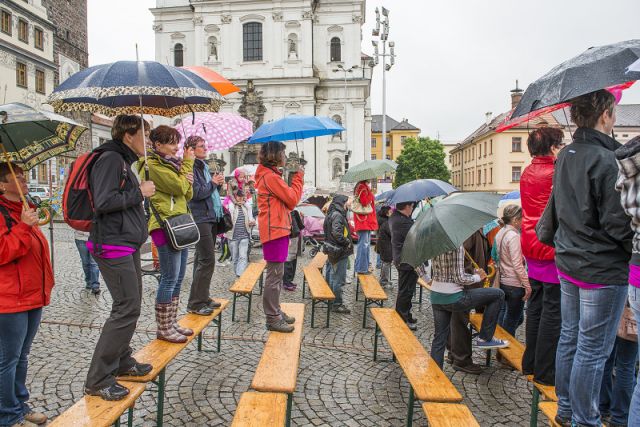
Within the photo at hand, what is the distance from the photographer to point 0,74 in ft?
89.1

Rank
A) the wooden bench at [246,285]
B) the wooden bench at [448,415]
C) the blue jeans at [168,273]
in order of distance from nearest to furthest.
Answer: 1. the wooden bench at [448,415]
2. the blue jeans at [168,273]
3. the wooden bench at [246,285]

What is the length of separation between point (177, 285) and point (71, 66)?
38.4 metres

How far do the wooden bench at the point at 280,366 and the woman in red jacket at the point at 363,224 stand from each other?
14.5ft

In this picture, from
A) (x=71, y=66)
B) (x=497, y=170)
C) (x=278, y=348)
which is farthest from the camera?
(x=497, y=170)

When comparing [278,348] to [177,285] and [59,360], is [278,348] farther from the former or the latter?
[59,360]

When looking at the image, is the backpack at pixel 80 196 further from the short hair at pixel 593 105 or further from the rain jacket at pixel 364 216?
the rain jacket at pixel 364 216

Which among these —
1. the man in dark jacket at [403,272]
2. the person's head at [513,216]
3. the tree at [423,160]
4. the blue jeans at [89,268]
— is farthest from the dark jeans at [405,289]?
the tree at [423,160]

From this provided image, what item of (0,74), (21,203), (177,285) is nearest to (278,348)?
(177,285)

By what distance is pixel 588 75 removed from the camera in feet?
9.50

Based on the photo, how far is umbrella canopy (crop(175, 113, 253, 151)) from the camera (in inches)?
271

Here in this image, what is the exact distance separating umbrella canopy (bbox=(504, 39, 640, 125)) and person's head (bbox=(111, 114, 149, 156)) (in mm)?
2739

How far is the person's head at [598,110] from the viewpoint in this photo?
3010 millimetres

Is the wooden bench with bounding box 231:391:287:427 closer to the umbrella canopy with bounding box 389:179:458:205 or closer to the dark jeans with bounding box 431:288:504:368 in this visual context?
the dark jeans with bounding box 431:288:504:368

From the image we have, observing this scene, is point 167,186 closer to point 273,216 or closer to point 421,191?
point 273,216
